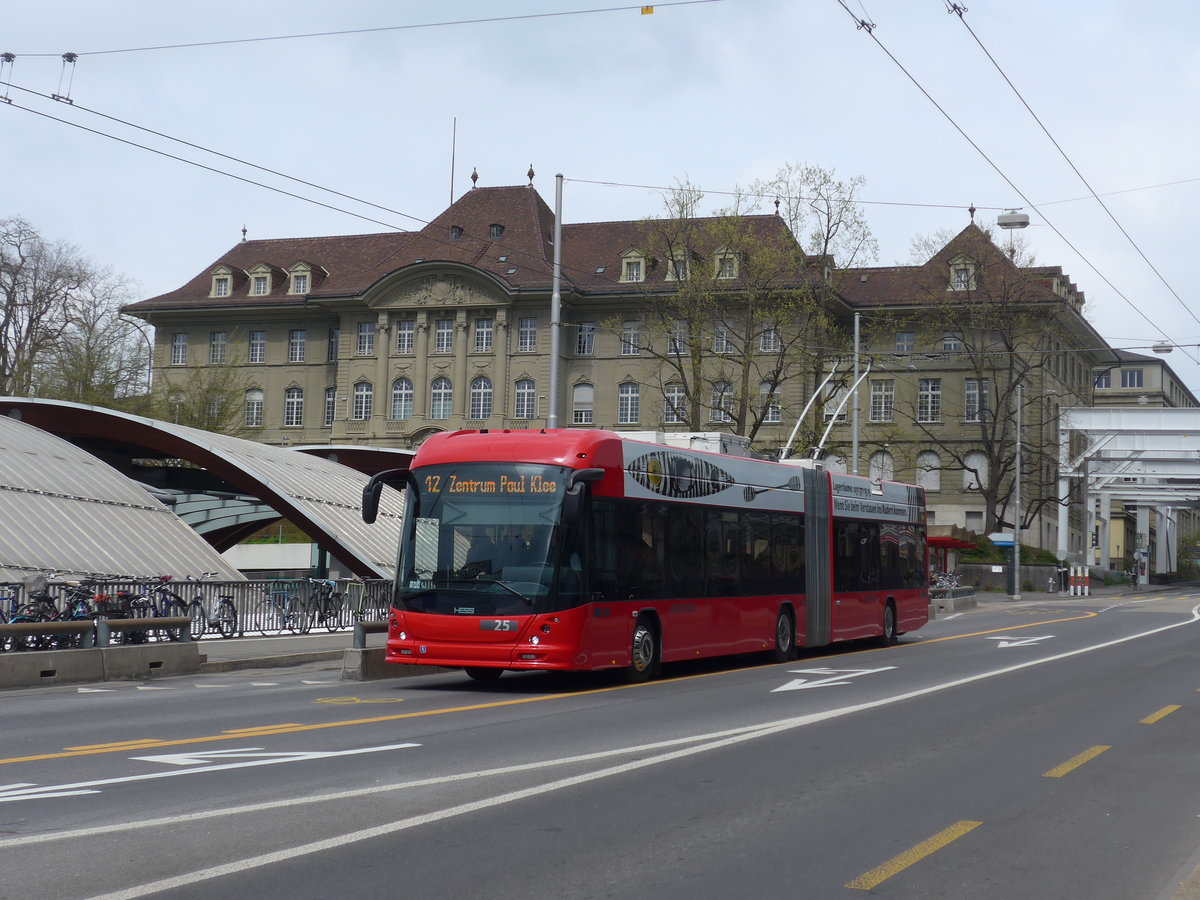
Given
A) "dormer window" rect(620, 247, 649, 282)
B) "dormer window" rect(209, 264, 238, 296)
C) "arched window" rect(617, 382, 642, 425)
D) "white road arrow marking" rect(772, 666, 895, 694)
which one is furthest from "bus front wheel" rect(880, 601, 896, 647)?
"dormer window" rect(209, 264, 238, 296)

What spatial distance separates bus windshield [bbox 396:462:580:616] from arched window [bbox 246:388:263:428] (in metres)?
66.8

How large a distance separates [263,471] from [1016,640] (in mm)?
17169

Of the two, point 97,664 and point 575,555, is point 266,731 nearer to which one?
point 575,555

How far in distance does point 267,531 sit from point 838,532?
1862 inches

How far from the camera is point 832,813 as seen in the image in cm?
886

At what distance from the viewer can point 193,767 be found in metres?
10.2


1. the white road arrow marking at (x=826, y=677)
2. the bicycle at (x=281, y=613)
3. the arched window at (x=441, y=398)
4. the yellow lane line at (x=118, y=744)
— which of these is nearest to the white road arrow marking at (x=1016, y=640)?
the white road arrow marking at (x=826, y=677)

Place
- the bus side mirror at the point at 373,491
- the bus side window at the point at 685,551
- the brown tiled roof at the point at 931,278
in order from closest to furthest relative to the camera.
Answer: the bus side mirror at the point at 373,491
the bus side window at the point at 685,551
the brown tiled roof at the point at 931,278

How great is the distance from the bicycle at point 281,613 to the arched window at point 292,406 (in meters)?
56.0

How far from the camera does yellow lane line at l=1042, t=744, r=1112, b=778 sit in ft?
35.4

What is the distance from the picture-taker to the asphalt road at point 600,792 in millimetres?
6934

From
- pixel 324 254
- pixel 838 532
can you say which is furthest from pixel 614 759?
pixel 324 254

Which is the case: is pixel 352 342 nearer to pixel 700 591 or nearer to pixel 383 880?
pixel 700 591

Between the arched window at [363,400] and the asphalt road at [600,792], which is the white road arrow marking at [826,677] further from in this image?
the arched window at [363,400]
